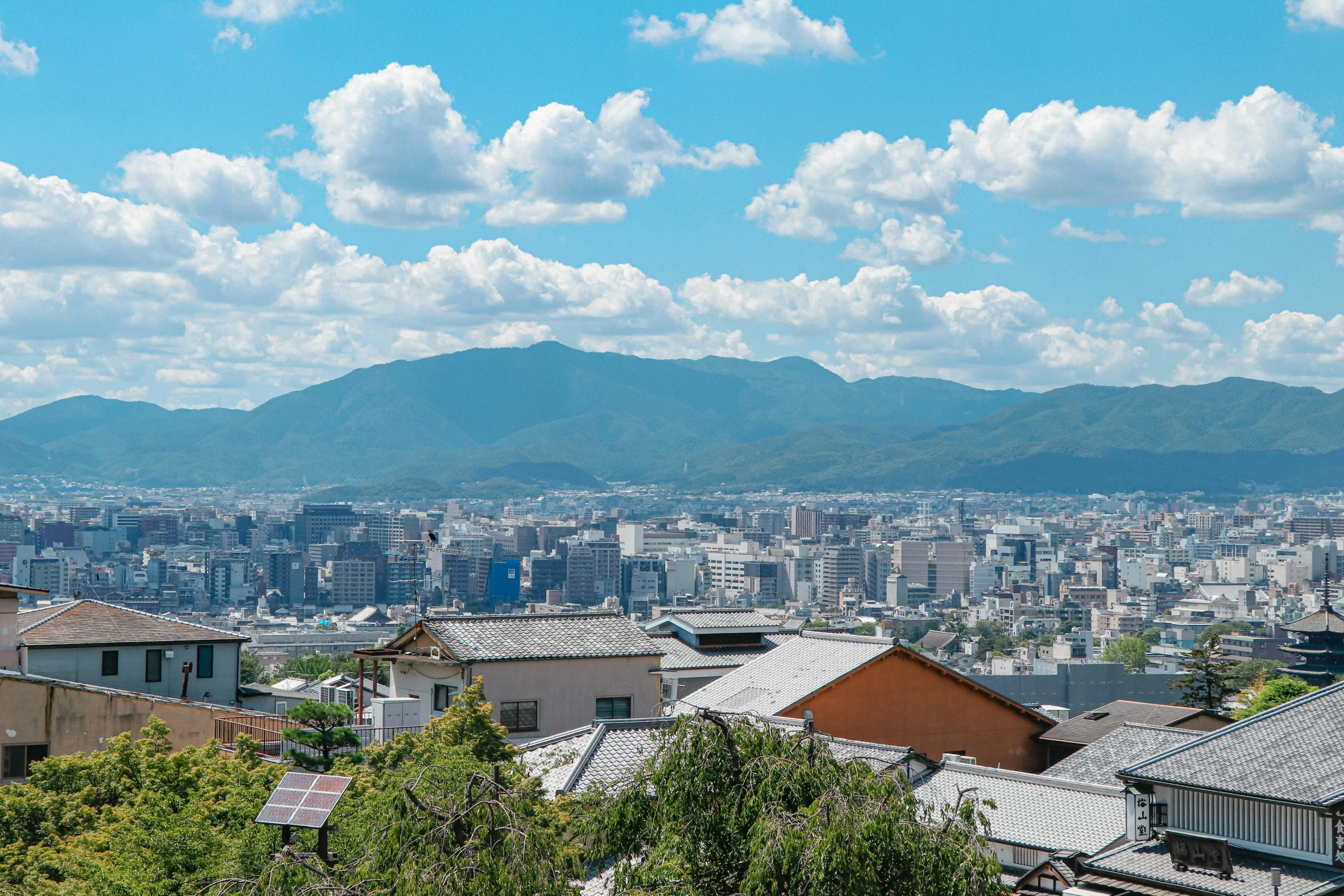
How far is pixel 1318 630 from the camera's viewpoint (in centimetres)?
4450

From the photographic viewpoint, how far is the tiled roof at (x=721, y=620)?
97.1ft

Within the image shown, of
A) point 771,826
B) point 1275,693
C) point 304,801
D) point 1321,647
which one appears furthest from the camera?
point 1321,647

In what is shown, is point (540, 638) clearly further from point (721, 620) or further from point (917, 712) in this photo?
point (721, 620)

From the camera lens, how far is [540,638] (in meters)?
22.0

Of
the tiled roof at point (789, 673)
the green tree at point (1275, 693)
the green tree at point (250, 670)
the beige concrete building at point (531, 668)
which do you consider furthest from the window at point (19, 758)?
the green tree at point (250, 670)

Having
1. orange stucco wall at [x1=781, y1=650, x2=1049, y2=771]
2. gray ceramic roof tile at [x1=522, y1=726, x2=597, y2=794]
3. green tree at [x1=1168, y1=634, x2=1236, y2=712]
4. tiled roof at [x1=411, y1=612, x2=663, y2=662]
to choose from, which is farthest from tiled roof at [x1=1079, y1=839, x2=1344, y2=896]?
green tree at [x1=1168, y1=634, x2=1236, y2=712]

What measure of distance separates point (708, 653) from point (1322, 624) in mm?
25635

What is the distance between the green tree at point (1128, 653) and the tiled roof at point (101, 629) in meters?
111

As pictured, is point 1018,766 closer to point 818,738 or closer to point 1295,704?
point 1295,704

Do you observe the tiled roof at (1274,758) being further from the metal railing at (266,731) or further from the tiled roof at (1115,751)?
the metal railing at (266,731)

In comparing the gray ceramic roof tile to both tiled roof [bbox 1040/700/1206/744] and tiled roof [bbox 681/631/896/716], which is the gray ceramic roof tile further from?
tiled roof [bbox 1040/700/1206/744]

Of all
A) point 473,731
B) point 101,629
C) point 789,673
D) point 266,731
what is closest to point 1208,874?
Answer: point 473,731

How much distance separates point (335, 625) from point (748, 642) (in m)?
165

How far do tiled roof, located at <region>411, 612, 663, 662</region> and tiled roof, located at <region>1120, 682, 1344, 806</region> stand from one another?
9.24m
